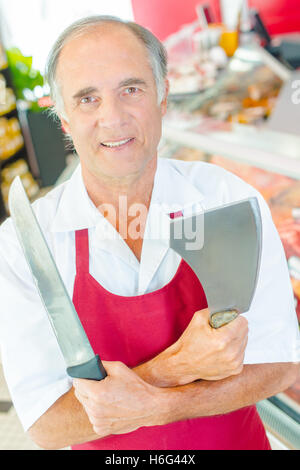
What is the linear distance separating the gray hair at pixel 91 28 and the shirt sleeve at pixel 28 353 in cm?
28

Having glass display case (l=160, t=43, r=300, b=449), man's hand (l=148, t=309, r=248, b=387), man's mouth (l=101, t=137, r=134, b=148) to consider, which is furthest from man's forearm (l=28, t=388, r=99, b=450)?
glass display case (l=160, t=43, r=300, b=449)

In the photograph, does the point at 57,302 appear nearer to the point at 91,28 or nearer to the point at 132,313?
the point at 132,313

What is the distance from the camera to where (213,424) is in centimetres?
79

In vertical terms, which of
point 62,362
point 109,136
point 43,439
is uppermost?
point 109,136

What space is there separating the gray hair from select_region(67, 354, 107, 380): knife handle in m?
0.35

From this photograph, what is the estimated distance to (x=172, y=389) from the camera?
0.59m

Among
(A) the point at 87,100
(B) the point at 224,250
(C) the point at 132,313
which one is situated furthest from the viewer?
(C) the point at 132,313

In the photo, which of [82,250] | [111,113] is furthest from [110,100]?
[82,250]

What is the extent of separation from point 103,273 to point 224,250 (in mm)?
283

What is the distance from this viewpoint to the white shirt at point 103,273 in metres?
0.62

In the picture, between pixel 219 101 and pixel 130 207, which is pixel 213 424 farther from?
pixel 219 101

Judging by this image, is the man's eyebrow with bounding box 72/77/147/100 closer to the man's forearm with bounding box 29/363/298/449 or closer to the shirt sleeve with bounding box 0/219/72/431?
the shirt sleeve with bounding box 0/219/72/431

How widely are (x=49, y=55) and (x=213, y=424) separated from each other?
2.22 ft

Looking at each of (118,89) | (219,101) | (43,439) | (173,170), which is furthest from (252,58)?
(43,439)
